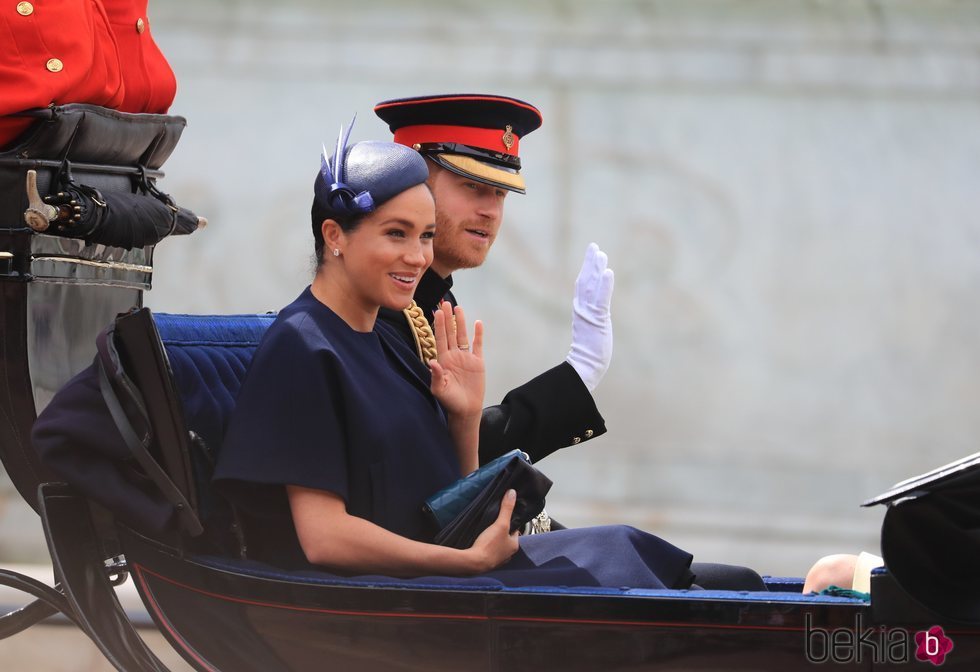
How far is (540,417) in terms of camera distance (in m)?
2.25

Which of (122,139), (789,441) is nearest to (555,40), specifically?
(789,441)

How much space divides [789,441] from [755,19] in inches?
58.7

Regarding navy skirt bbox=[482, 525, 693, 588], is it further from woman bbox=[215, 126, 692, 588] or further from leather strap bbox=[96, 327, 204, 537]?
leather strap bbox=[96, 327, 204, 537]

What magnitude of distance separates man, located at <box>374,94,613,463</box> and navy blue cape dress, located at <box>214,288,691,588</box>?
0.28 metres

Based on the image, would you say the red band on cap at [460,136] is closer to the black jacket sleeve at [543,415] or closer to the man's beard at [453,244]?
the man's beard at [453,244]

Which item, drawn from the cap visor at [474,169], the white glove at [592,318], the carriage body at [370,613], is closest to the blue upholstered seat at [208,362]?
the carriage body at [370,613]

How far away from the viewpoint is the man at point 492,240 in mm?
2199

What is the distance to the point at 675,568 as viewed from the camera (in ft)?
6.31

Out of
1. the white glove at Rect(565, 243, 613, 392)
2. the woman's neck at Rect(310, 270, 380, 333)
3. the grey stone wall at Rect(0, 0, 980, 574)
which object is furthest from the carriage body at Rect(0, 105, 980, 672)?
the grey stone wall at Rect(0, 0, 980, 574)

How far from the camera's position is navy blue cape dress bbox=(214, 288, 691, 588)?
5.76 ft

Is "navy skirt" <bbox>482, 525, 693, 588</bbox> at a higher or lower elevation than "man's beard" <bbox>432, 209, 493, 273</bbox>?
lower

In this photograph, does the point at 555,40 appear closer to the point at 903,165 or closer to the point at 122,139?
the point at 903,165
